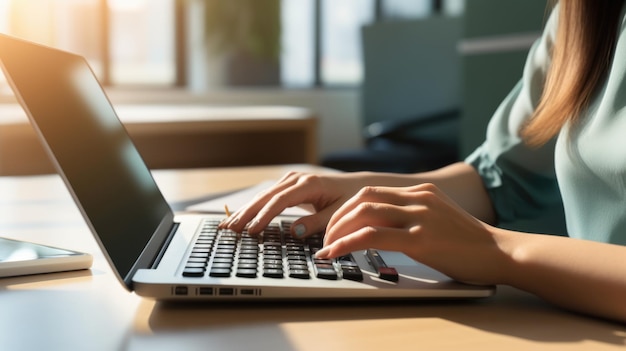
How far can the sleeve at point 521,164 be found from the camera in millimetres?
971

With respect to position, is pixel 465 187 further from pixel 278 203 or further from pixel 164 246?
pixel 164 246

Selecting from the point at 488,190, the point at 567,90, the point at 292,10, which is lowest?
the point at 488,190

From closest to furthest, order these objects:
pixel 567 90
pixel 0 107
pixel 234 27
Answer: pixel 567 90
pixel 0 107
pixel 234 27

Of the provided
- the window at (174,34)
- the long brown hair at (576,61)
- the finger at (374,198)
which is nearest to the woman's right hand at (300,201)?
the finger at (374,198)

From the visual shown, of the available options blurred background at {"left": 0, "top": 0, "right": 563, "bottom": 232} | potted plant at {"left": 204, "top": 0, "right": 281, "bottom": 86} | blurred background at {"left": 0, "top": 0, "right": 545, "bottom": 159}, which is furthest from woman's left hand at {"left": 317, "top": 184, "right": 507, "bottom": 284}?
potted plant at {"left": 204, "top": 0, "right": 281, "bottom": 86}

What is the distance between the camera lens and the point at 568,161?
2.56 ft

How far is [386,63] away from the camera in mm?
3213

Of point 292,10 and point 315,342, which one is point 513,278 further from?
point 292,10

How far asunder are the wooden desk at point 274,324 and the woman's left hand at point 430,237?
29 millimetres

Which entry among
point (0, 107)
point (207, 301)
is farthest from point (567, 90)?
point (0, 107)

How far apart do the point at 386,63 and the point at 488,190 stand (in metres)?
2.29

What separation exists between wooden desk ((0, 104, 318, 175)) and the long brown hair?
4.54ft

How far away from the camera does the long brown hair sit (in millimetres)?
816

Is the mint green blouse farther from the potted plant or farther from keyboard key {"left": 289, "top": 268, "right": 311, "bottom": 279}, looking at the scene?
the potted plant
